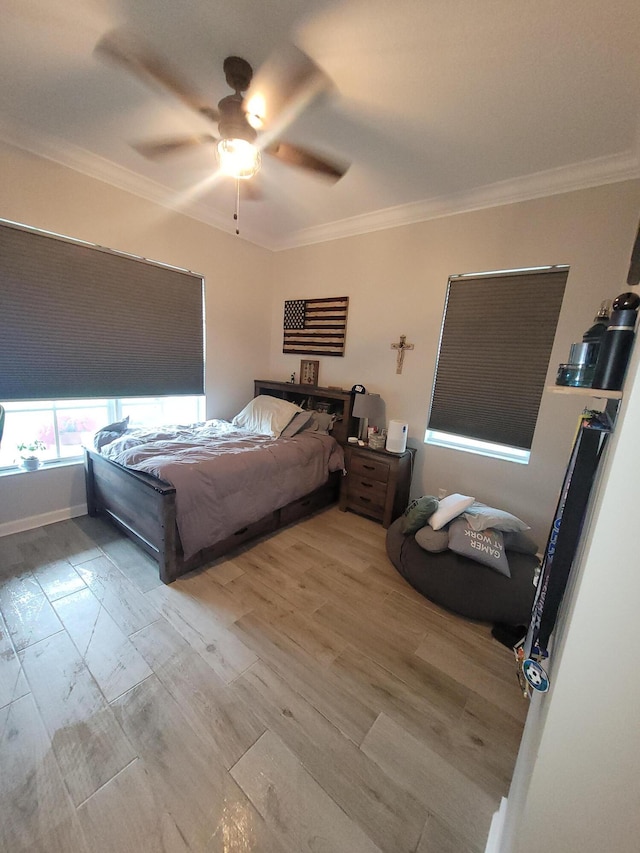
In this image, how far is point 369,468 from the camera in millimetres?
2811

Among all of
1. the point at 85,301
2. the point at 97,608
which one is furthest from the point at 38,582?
the point at 85,301

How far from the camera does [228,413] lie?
3660mm

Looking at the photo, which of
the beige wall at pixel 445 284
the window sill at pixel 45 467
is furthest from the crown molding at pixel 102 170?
the window sill at pixel 45 467

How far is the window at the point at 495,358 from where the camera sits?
2264 millimetres

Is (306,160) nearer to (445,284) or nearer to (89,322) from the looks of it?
(445,284)

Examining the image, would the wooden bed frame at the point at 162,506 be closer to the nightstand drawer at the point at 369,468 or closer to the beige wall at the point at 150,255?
the nightstand drawer at the point at 369,468

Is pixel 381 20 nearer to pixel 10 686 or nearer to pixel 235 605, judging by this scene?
pixel 235 605

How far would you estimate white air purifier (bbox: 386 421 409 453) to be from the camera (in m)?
2.70

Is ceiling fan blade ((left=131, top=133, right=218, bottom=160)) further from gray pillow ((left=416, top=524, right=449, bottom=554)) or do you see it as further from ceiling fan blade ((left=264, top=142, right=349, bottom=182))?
gray pillow ((left=416, top=524, right=449, bottom=554))

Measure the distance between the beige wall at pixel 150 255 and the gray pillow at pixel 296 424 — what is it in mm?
1019

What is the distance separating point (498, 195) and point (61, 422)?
3.84m

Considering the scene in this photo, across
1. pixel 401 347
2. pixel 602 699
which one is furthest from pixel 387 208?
pixel 602 699

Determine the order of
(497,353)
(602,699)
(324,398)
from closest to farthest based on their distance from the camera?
1. (602,699)
2. (497,353)
3. (324,398)

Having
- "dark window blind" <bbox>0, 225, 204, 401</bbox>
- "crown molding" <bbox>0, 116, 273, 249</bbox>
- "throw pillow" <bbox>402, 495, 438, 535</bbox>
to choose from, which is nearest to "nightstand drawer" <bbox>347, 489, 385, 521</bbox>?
"throw pillow" <bbox>402, 495, 438, 535</bbox>
